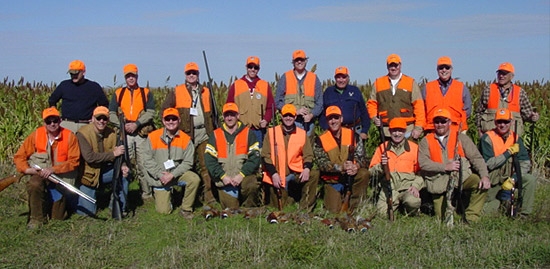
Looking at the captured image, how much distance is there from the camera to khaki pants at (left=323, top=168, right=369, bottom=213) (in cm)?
1015

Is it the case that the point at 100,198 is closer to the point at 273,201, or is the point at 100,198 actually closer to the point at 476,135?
the point at 273,201

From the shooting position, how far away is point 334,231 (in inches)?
338

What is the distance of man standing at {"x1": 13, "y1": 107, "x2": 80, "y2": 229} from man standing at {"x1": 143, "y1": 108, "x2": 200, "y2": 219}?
3.88ft

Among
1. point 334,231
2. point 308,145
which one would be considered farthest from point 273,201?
point 334,231

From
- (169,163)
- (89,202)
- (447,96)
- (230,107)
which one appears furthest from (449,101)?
(89,202)

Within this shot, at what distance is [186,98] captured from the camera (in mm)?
10922

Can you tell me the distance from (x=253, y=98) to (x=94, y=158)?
284 centimetres

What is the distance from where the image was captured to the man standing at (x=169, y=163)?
10156 millimetres

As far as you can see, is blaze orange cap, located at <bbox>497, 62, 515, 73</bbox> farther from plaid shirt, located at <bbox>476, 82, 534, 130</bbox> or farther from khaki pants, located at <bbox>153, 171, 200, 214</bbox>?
khaki pants, located at <bbox>153, 171, 200, 214</bbox>

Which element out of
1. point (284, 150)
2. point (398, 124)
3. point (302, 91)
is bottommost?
point (284, 150)

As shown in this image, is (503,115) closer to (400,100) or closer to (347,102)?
(400,100)

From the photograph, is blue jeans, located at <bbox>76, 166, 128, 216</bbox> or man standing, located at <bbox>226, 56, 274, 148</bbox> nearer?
blue jeans, located at <bbox>76, 166, 128, 216</bbox>

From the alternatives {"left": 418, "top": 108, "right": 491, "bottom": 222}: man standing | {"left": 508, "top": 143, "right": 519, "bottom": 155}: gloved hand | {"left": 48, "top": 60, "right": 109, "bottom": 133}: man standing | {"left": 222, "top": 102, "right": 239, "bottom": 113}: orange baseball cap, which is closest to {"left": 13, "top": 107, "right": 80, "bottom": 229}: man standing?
{"left": 48, "top": 60, "right": 109, "bottom": 133}: man standing

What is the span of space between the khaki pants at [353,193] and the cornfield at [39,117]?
295cm
